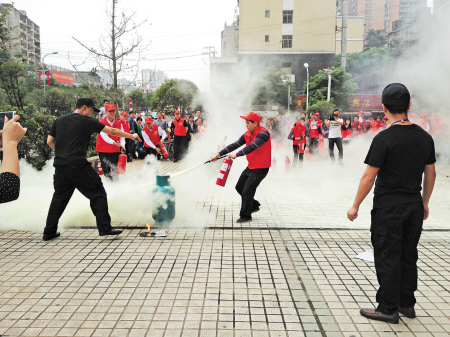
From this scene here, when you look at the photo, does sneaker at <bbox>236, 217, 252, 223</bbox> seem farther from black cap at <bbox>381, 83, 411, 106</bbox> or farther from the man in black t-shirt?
black cap at <bbox>381, 83, 411, 106</bbox>

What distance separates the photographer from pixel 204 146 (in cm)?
1226

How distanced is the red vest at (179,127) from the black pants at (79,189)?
7.81 meters

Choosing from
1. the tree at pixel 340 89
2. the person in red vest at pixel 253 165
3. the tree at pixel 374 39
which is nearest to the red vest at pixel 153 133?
the person in red vest at pixel 253 165

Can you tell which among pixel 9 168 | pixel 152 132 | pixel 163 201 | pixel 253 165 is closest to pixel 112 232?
pixel 163 201

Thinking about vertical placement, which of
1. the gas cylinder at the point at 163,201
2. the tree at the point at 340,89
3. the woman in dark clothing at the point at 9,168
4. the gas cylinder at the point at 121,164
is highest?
the tree at the point at 340,89

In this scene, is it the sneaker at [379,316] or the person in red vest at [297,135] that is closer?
the sneaker at [379,316]

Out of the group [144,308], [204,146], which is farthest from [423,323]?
[204,146]

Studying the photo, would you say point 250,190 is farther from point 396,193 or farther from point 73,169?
point 396,193

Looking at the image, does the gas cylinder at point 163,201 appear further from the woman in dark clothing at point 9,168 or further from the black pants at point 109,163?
the woman in dark clothing at point 9,168

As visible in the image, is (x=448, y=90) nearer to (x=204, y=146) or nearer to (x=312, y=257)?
(x=204, y=146)

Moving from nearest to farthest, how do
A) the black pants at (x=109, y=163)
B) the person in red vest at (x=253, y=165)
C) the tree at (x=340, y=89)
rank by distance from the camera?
the person in red vest at (x=253, y=165), the black pants at (x=109, y=163), the tree at (x=340, y=89)

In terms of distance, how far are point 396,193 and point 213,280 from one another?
1.80 meters

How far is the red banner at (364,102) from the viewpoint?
3598cm

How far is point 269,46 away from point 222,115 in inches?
1899
